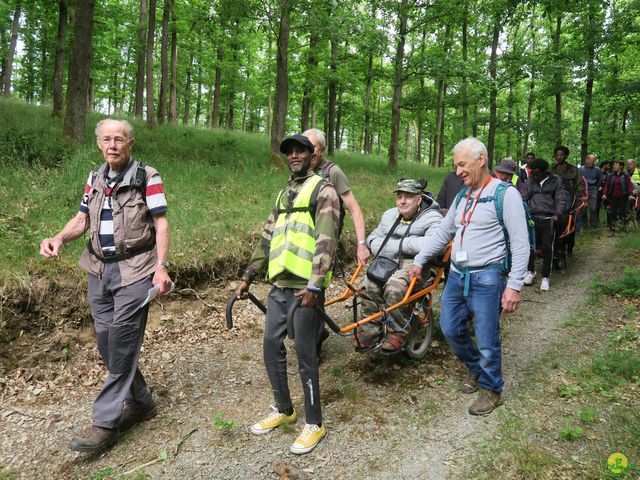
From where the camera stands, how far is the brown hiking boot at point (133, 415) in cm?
373

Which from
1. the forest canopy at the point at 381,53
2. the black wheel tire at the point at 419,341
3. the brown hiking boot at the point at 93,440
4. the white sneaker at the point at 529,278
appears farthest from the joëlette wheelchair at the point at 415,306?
the forest canopy at the point at 381,53

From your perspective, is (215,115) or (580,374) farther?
(215,115)

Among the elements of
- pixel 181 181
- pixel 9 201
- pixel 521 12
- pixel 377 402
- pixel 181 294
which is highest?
pixel 521 12

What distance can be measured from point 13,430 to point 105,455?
1094 mm

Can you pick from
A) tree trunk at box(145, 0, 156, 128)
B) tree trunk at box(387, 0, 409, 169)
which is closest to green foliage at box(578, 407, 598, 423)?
tree trunk at box(387, 0, 409, 169)

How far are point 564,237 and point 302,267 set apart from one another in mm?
7112

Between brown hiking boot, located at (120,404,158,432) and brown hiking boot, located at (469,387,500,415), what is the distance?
2955mm

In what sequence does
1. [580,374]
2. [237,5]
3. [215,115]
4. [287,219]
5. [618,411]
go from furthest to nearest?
[215,115]
[237,5]
[580,374]
[618,411]
[287,219]

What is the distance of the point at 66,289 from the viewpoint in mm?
5148

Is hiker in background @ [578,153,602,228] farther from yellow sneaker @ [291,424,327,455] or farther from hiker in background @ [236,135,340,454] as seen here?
yellow sneaker @ [291,424,327,455]

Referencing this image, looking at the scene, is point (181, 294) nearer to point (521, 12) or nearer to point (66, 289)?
point (66, 289)

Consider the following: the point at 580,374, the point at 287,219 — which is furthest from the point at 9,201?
the point at 580,374

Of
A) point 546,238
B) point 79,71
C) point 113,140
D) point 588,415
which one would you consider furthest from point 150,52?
point 588,415

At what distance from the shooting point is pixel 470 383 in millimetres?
4230
